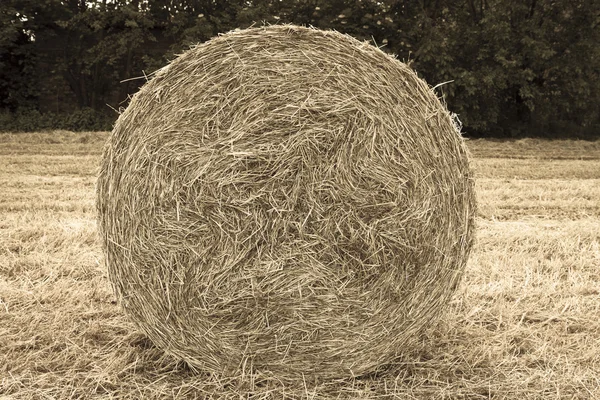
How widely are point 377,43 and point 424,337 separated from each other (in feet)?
36.8

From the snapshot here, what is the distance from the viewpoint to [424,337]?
11.3 feet

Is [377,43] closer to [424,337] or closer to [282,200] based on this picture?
[424,337]

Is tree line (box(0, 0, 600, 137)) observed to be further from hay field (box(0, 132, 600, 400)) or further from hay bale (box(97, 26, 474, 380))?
hay bale (box(97, 26, 474, 380))

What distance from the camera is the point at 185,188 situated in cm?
307

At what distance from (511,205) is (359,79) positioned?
4.35 meters

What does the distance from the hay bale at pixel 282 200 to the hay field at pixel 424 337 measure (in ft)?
0.66

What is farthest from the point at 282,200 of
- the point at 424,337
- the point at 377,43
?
the point at 377,43

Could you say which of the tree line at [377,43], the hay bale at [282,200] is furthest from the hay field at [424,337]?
the tree line at [377,43]

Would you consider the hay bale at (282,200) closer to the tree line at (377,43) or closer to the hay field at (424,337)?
the hay field at (424,337)

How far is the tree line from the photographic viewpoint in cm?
1362

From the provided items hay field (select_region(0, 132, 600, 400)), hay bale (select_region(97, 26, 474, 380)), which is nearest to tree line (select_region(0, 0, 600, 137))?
hay field (select_region(0, 132, 600, 400))

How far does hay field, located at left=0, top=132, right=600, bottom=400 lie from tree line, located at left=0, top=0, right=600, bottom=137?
24.8 ft

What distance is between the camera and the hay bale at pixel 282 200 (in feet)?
9.99

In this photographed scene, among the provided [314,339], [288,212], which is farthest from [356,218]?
[314,339]
